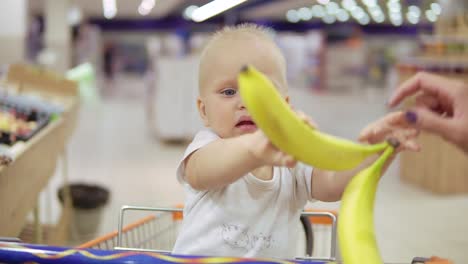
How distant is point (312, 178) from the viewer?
1.71 metres

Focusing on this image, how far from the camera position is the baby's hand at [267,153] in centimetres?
117

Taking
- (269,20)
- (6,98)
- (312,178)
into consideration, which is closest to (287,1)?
(269,20)

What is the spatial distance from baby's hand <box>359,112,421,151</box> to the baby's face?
334 mm

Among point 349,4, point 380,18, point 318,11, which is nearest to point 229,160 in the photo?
point 349,4

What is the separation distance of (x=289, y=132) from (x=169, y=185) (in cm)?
603

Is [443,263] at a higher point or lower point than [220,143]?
lower

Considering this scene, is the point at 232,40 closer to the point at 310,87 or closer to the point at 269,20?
the point at 310,87

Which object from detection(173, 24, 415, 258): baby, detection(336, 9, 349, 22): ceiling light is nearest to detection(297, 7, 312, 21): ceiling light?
detection(336, 9, 349, 22): ceiling light

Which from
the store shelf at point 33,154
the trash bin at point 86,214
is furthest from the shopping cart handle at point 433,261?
the trash bin at point 86,214

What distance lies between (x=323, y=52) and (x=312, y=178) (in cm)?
1981

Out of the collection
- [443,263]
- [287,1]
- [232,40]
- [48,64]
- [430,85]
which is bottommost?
[443,263]

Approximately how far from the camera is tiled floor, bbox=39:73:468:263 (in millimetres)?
4906

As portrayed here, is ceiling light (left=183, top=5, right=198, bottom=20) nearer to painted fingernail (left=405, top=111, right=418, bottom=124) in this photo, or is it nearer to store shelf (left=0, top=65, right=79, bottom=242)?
store shelf (left=0, top=65, right=79, bottom=242)

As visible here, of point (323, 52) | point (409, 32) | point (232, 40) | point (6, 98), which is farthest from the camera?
point (409, 32)
